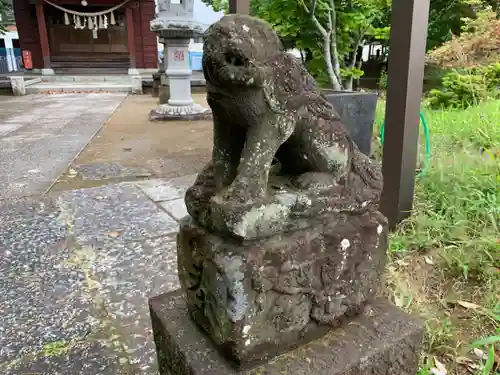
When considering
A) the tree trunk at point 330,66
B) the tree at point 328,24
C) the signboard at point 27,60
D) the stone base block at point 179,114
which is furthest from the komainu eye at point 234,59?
the signboard at point 27,60

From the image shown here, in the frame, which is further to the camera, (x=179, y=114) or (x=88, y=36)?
(x=88, y=36)

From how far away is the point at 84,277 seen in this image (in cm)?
205

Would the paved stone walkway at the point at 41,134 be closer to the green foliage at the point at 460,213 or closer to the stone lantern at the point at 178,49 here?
the stone lantern at the point at 178,49

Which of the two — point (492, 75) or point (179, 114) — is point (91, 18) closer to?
point (179, 114)

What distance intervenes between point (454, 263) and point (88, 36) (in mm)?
15988

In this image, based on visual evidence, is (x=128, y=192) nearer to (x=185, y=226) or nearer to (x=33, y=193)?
(x=33, y=193)

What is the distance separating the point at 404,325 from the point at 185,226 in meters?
0.66

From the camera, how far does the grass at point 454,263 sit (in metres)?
1.56

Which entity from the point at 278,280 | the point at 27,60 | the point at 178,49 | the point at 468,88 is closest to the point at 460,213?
the point at 278,280

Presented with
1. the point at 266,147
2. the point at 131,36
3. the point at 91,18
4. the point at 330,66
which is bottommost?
the point at 266,147

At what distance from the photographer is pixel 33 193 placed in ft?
11.0

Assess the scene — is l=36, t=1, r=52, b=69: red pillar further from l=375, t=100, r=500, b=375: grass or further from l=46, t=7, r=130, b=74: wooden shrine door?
l=375, t=100, r=500, b=375: grass

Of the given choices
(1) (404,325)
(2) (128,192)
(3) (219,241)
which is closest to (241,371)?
(3) (219,241)

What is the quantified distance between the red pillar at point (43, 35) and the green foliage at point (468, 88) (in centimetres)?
1305
